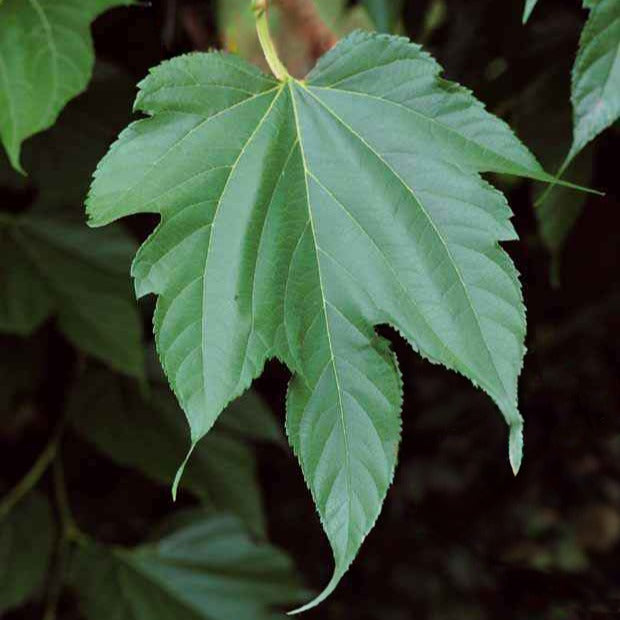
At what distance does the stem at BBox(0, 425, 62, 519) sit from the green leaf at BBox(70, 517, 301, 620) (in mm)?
114

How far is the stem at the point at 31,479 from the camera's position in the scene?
4.22ft

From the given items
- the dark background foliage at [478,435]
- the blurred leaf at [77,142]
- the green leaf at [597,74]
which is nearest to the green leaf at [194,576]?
the dark background foliage at [478,435]

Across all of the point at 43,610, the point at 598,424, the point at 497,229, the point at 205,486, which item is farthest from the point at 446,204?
the point at 598,424

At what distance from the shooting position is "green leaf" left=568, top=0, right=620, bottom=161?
2.21ft

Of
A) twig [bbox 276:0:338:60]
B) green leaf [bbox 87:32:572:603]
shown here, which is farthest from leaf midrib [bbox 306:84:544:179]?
twig [bbox 276:0:338:60]

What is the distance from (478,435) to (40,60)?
1.66 m

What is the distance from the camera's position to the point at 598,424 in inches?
78.2

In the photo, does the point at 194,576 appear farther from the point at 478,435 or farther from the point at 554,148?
the point at 478,435

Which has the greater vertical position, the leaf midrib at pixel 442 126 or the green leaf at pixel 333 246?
the leaf midrib at pixel 442 126

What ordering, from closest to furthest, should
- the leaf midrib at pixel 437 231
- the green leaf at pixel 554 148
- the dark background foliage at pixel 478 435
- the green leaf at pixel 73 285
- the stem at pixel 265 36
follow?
the leaf midrib at pixel 437 231 → the stem at pixel 265 36 → the green leaf at pixel 554 148 → the green leaf at pixel 73 285 → the dark background foliage at pixel 478 435

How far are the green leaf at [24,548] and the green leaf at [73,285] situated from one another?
28 centimetres

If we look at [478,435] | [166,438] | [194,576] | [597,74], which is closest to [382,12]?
[597,74]

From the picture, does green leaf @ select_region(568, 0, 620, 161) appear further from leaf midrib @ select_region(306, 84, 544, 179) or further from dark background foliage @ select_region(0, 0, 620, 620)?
dark background foliage @ select_region(0, 0, 620, 620)

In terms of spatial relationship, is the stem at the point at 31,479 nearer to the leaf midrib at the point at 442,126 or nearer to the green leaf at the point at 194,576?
the green leaf at the point at 194,576
